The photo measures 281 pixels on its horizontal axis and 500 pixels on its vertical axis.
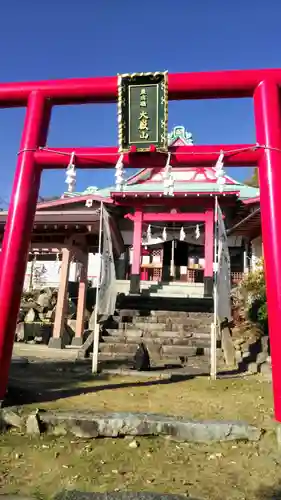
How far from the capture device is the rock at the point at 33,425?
4.44 meters

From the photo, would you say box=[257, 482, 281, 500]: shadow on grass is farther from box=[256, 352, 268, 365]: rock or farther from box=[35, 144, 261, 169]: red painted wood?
box=[256, 352, 268, 365]: rock

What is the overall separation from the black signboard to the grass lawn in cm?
400

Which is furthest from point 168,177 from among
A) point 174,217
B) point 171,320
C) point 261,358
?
point 174,217

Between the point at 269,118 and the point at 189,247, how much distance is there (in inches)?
657

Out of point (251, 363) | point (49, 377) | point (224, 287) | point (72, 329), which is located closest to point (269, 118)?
point (224, 287)

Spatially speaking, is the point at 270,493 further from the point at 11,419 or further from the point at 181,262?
the point at 181,262

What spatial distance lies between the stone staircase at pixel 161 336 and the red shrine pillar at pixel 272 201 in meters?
4.48

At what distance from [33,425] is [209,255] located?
1044 cm

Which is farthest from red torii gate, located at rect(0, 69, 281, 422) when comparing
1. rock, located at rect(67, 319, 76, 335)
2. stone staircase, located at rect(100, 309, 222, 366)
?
rock, located at rect(67, 319, 76, 335)

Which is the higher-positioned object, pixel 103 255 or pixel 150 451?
pixel 103 255

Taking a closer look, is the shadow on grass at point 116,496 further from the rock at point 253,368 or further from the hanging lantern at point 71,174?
the rock at point 253,368

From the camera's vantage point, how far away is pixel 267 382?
24.8 feet

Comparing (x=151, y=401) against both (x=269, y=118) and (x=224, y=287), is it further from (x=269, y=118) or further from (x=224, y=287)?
(x=269, y=118)

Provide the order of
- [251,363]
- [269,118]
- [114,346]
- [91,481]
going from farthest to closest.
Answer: [114,346]
[251,363]
[269,118]
[91,481]
